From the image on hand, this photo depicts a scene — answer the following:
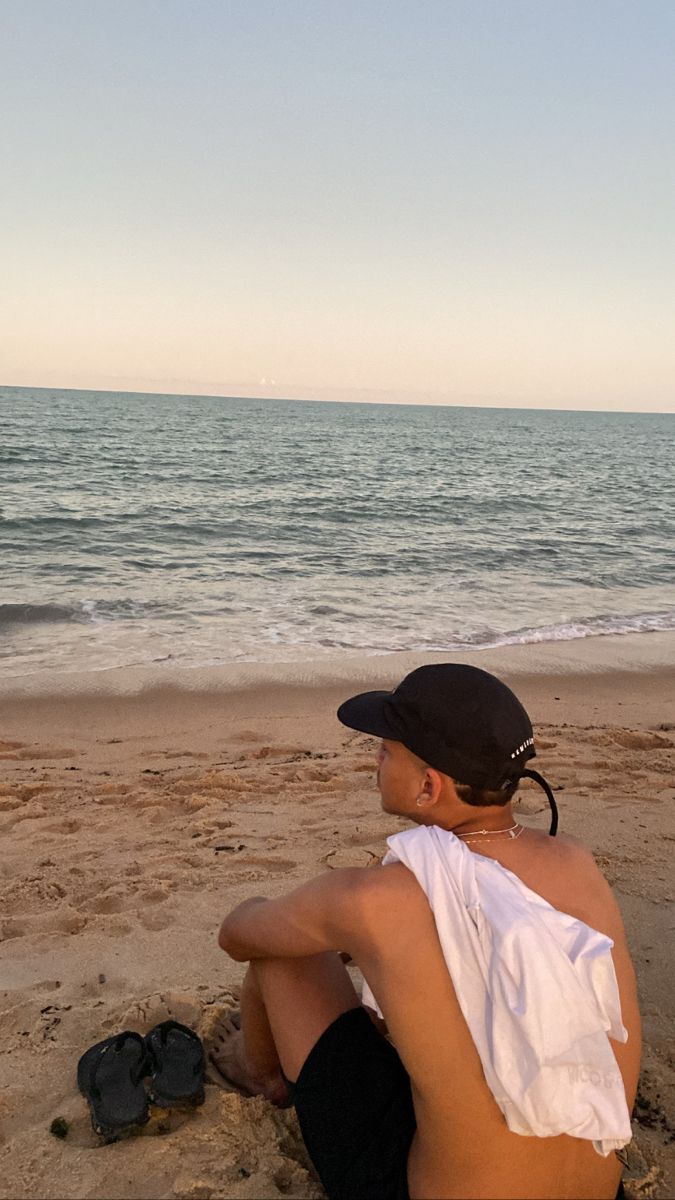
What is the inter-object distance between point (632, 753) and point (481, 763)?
4717 mm

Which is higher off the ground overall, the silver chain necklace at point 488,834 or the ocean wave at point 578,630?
the silver chain necklace at point 488,834

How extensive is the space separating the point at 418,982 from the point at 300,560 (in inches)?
516

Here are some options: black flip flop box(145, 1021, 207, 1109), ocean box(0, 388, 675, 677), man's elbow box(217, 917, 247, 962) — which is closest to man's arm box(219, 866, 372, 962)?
man's elbow box(217, 917, 247, 962)

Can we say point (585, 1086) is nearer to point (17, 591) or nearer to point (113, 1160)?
point (113, 1160)

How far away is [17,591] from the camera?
11195mm

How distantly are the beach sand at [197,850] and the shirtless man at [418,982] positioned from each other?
504 mm

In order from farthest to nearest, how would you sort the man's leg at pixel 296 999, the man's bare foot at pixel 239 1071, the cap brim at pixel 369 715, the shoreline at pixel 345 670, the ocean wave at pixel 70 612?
1. the ocean wave at pixel 70 612
2. the shoreline at pixel 345 670
3. the man's bare foot at pixel 239 1071
4. the man's leg at pixel 296 999
5. the cap brim at pixel 369 715

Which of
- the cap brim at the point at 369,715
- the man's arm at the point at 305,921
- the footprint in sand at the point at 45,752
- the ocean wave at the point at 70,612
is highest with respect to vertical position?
the cap brim at the point at 369,715

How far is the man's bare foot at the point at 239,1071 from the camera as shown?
248 cm

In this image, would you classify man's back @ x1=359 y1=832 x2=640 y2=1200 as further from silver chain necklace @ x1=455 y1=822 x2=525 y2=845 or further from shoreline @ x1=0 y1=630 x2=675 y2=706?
shoreline @ x1=0 y1=630 x2=675 y2=706

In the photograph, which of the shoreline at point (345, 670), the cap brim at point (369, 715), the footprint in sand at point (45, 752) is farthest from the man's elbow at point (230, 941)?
the shoreline at point (345, 670)

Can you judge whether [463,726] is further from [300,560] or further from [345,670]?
[300,560]

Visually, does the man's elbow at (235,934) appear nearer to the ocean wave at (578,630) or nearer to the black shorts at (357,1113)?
the black shorts at (357,1113)

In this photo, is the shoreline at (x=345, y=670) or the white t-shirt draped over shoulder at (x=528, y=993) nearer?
the white t-shirt draped over shoulder at (x=528, y=993)
